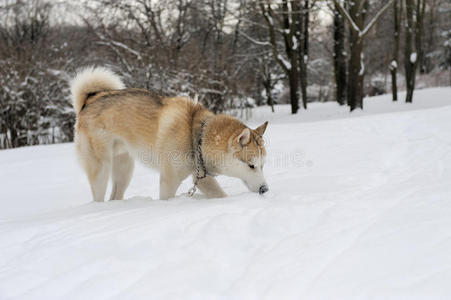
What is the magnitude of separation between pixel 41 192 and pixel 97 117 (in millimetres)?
2085

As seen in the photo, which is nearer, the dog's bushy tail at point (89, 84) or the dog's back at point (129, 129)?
the dog's back at point (129, 129)

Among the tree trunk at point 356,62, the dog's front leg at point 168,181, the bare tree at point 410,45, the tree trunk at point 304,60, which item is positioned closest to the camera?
the dog's front leg at point 168,181

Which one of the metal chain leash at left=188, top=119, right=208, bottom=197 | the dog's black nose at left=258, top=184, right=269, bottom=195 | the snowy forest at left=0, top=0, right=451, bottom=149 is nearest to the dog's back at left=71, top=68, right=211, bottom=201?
the metal chain leash at left=188, top=119, right=208, bottom=197

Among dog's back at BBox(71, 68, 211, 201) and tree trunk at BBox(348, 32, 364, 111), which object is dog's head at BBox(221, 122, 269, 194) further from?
tree trunk at BBox(348, 32, 364, 111)

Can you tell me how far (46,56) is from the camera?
39.4ft

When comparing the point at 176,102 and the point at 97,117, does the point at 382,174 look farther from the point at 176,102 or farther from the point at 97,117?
the point at 97,117

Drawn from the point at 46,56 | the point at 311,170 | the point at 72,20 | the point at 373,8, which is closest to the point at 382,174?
the point at 311,170

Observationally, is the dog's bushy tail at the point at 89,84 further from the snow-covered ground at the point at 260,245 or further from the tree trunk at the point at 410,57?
the tree trunk at the point at 410,57

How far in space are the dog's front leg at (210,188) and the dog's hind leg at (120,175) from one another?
1.11m

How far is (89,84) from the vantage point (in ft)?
14.3

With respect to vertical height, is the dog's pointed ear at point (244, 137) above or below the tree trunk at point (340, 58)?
below

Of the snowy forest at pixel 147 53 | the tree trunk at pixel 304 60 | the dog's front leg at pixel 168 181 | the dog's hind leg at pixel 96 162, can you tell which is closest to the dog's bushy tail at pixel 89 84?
the dog's hind leg at pixel 96 162

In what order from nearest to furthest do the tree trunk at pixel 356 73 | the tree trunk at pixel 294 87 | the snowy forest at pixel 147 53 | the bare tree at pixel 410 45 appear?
the snowy forest at pixel 147 53, the tree trunk at pixel 356 73, the bare tree at pixel 410 45, the tree trunk at pixel 294 87

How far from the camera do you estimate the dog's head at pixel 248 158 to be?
3361 mm
